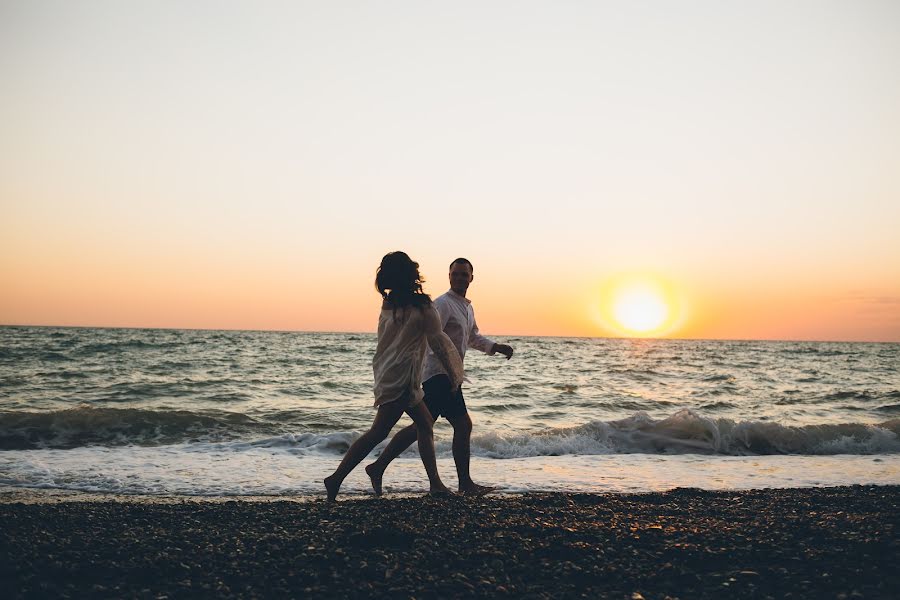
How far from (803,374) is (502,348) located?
27.0 metres

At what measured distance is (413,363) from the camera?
5.90 metres

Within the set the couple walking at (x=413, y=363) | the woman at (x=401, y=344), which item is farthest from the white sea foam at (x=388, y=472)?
the woman at (x=401, y=344)

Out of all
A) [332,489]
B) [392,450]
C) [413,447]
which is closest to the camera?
[332,489]

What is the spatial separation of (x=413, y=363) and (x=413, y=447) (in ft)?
15.9

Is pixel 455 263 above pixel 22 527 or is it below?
above

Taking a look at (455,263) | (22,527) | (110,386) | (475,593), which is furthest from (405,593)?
(110,386)

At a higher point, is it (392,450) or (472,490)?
(392,450)

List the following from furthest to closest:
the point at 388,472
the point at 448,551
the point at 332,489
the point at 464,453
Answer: the point at 388,472 → the point at 464,453 → the point at 332,489 → the point at 448,551

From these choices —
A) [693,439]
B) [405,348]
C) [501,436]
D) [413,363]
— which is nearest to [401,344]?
[405,348]

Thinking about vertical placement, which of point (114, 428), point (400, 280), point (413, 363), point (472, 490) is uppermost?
point (400, 280)

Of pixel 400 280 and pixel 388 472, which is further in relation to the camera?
pixel 388 472

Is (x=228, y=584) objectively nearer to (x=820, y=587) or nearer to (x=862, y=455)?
(x=820, y=587)

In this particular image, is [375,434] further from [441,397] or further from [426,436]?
[441,397]

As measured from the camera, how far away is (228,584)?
3561 millimetres
